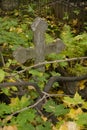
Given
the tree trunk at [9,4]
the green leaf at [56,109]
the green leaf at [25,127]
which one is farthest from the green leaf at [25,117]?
the tree trunk at [9,4]

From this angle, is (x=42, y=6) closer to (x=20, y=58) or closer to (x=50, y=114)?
(x=20, y=58)

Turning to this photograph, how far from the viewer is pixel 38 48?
134 inches

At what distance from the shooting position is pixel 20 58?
3.33 metres

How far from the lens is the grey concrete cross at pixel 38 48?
3.23 meters

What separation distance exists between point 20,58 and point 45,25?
480 millimetres

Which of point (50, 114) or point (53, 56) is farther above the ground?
point (53, 56)

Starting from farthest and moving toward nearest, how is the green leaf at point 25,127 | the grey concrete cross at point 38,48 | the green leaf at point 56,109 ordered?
the grey concrete cross at point 38,48 → the green leaf at point 56,109 → the green leaf at point 25,127

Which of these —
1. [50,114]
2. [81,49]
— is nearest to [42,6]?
[81,49]

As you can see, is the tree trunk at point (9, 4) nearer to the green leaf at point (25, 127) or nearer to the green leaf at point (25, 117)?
the green leaf at point (25, 117)

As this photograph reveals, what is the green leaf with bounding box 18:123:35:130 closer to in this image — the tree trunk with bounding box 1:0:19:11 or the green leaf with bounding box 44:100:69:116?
the green leaf with bounding box 44:100:69:116

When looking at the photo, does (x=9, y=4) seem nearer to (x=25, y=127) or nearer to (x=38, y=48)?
(x=38, y=48)

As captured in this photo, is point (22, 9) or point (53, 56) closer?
point (53, 56)

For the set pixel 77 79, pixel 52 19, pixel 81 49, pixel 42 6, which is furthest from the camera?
pixel 42 6

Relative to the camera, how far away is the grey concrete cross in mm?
3232
